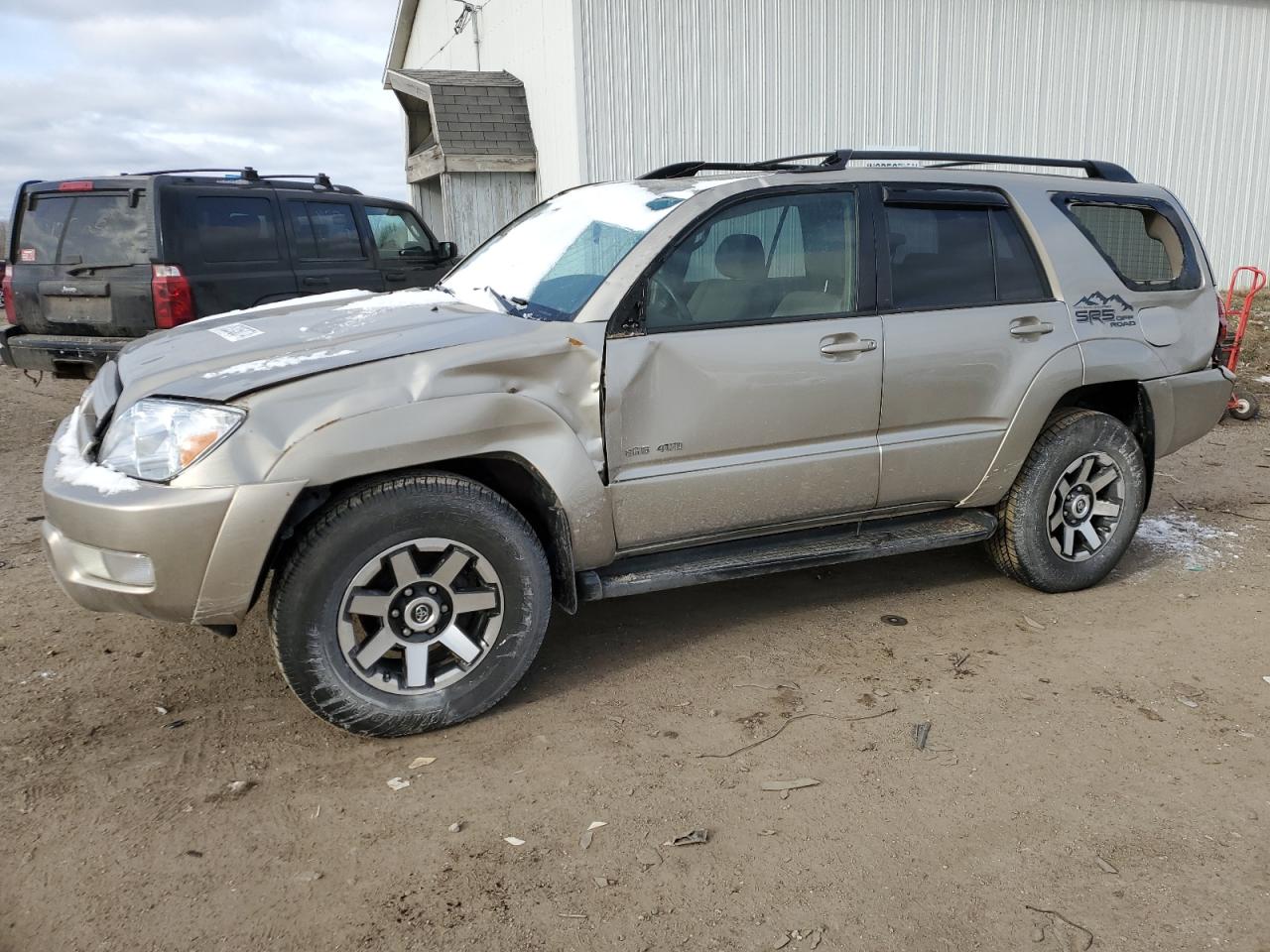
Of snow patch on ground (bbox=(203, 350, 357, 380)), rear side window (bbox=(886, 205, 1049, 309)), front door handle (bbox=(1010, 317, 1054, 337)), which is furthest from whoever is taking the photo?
front door handle (bbox=(1010, 317, 1054, 337))

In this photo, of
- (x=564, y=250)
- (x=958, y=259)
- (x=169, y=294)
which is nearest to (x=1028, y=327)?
(x=958, y=259)

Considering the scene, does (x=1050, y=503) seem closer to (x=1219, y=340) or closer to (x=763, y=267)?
(x=1219, y=340)

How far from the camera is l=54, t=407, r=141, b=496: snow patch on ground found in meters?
2.98

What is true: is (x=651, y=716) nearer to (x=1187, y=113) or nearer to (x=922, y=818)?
(x=922, y=818)

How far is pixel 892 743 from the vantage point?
3.29 meters

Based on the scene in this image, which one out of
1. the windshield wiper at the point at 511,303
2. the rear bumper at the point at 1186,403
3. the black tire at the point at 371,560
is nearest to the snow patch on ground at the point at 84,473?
the black tire at the point at 371,560

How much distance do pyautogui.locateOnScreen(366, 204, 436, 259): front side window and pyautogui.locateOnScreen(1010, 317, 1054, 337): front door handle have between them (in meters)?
6.46

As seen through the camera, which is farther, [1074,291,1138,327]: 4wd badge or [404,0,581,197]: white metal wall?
[404,0,581,197]: white metal wall

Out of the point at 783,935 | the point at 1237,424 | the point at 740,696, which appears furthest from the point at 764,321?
the point at 1237,424

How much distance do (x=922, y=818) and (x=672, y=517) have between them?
130 centimetres

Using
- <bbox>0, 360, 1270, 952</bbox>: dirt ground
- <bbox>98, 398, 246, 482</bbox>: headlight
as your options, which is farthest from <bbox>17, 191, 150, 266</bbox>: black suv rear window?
<bbox>98, 398, 246, 482</bbox>: headlight

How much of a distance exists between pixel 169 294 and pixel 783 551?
559 centimetres

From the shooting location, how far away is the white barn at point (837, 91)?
42.7ft

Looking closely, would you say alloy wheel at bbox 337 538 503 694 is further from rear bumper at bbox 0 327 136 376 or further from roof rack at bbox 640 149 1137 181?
rear bumper at bbox 0 327 136 376
